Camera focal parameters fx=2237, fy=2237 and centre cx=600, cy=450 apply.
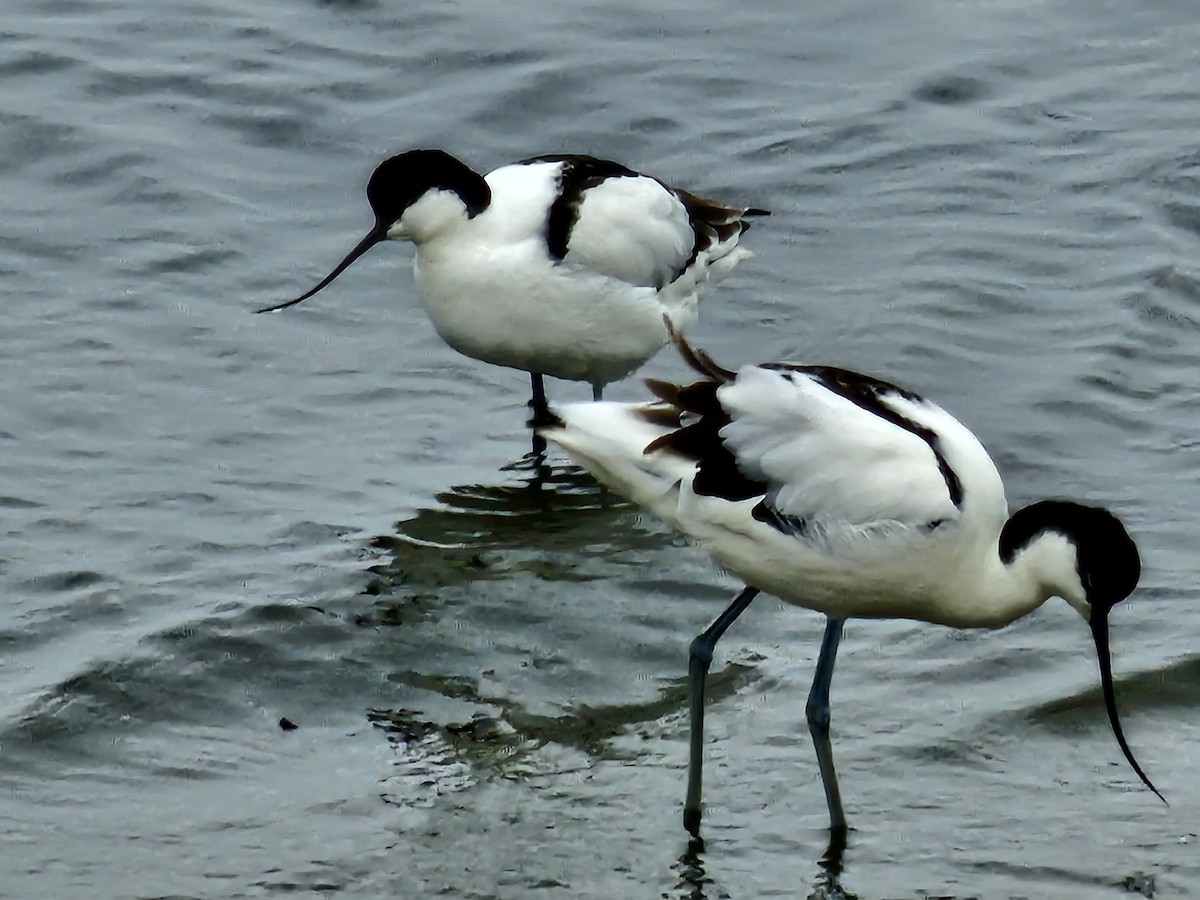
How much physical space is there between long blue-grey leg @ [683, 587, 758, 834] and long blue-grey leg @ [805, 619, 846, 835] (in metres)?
0.27

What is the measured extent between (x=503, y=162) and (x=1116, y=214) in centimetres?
327

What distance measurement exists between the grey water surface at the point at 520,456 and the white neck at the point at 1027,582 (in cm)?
56

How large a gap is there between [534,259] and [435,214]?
0.42 m

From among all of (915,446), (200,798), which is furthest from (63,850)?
(915,446)

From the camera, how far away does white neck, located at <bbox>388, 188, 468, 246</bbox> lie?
28.0 ft

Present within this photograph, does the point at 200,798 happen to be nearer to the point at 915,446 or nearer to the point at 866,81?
the point at 915,446

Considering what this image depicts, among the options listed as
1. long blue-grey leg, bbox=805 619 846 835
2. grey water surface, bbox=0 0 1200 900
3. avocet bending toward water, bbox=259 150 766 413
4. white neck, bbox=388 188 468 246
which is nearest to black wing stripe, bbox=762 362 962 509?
long blue-grey leg, bbox=805 619 846 835

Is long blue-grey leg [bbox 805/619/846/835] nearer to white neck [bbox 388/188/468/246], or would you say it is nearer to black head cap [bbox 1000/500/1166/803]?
black head cap [bbox 1000/500/1166/803]

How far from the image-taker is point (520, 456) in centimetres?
879

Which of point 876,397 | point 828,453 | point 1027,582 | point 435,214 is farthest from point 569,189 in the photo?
point 1027,582

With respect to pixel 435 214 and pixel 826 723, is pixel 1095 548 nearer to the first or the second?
pixel 826 723

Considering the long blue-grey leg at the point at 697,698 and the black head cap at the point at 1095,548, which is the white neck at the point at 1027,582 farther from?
the long blue-grey leg at the point at 697,698

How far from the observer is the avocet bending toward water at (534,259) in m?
8.51

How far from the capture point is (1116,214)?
11461 mm
